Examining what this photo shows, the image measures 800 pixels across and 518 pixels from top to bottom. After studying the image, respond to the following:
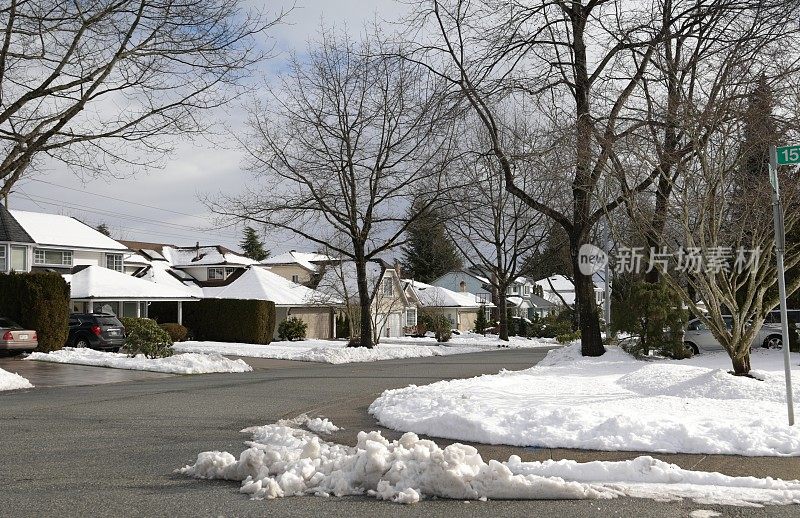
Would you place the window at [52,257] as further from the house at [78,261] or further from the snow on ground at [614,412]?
the snow on ground at [614,412]

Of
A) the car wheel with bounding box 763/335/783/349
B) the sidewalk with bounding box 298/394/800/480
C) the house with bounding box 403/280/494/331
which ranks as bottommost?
the sidewalk with bounding box 298/394/800/480

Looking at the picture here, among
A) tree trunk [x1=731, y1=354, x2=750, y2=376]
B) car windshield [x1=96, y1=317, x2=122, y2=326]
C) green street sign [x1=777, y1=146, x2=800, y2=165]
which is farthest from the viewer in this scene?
car windshield [x1=96, y1=317, x2=122, y2=326]

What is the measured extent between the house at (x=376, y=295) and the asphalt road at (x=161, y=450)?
77.6 ft

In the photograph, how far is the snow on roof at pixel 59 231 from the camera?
4659 centimetres

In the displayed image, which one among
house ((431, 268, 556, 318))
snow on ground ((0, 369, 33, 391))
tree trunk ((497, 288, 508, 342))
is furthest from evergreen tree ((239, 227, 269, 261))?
snow on ground ((0, 369, 33, 391))

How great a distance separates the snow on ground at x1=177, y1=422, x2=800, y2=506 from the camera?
686cm

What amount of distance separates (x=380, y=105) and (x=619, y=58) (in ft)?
44.9

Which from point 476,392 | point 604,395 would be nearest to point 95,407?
point 476,392

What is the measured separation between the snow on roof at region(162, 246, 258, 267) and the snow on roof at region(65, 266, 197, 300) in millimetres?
18095

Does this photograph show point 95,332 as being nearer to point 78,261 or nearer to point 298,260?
point 78,261

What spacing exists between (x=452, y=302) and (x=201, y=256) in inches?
949

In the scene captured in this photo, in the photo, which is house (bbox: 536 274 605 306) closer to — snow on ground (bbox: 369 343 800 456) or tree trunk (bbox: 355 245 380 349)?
tree trunk (bbox: 355 245 380 349)

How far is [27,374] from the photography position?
21547 millimetres

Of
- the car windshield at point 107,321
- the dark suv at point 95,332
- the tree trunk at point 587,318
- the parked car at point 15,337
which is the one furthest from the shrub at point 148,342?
the tree trunk at point 587,318
